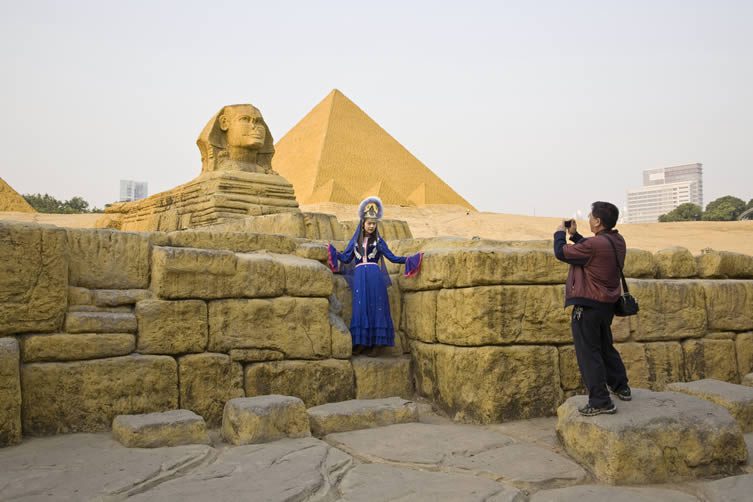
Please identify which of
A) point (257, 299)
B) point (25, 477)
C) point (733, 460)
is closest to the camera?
point (25, 477)

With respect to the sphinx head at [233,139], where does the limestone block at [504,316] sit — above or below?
below

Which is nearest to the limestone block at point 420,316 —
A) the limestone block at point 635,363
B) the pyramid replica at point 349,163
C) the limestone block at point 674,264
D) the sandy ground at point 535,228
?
the limestone block at point 635,363

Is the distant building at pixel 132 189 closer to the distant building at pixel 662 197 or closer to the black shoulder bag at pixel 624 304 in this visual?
the distant building at pixel 662 197

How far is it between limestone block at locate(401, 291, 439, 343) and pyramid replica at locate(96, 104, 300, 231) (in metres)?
6.69

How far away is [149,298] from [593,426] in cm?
308

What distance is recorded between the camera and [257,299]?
4.89 meters

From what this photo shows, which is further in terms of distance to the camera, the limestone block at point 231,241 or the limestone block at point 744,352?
the limestone block at point 744,352

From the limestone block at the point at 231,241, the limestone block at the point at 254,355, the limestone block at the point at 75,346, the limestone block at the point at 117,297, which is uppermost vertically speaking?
the limestone block at the point at 231,241

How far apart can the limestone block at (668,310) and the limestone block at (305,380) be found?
7.98 feet

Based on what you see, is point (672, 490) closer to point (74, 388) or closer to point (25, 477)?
point (25, 477)

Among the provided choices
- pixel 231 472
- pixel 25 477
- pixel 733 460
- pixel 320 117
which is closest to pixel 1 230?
pixel 25 477

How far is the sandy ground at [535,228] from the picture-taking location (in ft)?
82.5

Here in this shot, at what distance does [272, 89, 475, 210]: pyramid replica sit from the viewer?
149 ft

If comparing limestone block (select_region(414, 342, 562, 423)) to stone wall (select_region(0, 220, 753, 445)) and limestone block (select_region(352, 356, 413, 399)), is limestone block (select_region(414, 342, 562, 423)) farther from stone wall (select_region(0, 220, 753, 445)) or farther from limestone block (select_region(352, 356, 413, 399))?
limestone block (select_region(352, 356, 413, 399))
